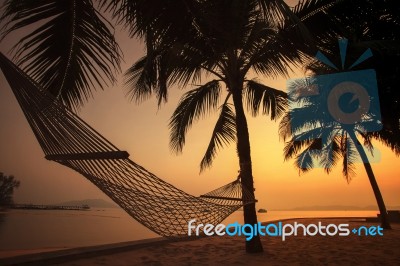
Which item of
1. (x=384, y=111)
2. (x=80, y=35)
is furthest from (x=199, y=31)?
(x=384, y=111)

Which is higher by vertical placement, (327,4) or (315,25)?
(327,4)

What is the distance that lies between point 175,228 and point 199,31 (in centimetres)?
193

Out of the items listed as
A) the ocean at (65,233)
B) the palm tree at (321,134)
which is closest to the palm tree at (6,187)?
the ocean at (65,233)

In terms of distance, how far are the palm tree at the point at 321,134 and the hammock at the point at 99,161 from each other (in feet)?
13.7

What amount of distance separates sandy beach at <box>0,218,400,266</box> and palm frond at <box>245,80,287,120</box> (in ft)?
7.24

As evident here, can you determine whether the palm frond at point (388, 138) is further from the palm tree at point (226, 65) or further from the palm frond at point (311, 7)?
the palm frond at point (311, 7)

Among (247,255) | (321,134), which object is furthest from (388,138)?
(247,255)

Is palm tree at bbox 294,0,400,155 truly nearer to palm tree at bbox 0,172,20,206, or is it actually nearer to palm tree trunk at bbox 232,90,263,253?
palm tree trunk at bbox 232,90,263,253

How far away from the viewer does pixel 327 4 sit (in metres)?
3.65

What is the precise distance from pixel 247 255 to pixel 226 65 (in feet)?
8.26

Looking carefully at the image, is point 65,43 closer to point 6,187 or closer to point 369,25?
point 369,25

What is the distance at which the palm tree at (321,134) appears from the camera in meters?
6.91

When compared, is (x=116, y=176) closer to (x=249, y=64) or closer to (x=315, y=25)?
(x=249, y=64)

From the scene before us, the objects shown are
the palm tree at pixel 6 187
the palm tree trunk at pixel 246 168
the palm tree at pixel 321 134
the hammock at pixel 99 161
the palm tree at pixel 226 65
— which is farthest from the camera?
the palm tree at pixel 6 187
